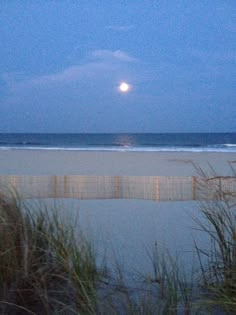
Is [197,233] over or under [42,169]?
under

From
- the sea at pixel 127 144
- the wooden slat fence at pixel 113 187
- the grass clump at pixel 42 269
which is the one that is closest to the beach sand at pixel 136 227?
the grass clump at pixel 42 269

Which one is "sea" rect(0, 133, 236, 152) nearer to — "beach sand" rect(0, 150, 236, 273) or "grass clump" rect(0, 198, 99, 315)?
"beach sand" rect(0, 150, 236, 273)

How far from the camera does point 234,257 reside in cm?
Answer: 375

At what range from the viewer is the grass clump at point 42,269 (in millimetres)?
3580

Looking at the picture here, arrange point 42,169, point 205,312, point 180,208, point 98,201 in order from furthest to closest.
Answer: point 42,169, point 98,201, point 180,208, point 205,312

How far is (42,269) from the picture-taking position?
3789 millimetres

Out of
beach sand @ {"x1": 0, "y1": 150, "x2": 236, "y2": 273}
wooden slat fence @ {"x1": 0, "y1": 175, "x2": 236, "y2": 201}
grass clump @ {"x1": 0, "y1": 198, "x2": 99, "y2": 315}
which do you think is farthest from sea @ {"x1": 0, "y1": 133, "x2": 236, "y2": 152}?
grass clump @ {"x1": 0, "y1": 198, "x2": 99, "y2": 315}

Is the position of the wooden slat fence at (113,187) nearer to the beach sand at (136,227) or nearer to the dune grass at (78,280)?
the beach sand at (136,227)

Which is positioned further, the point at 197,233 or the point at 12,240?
the point at 197,233

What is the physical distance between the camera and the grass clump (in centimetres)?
358

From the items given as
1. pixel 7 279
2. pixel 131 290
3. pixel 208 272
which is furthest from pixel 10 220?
pixel 208 272

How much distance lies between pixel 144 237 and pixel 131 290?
3254 millimetres

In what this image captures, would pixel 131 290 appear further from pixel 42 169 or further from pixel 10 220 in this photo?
pixel 42 169

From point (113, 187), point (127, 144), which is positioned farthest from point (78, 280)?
point (127, 144)
